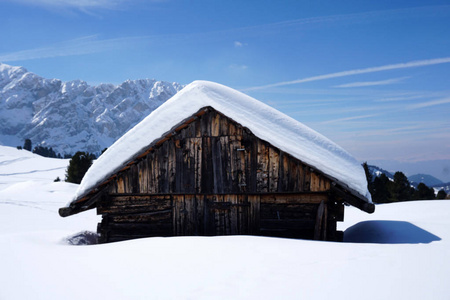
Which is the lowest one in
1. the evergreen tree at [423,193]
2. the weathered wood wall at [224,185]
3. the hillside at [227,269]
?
the evergreen tree at [423,193]

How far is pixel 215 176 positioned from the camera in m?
8.95

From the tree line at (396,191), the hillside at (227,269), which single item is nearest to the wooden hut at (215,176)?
the hillside at (227,269)

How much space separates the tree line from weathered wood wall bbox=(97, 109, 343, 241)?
29358 millimetres

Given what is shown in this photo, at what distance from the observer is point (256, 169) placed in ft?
28.8

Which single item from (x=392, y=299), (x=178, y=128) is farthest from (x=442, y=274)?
(x=178, y=128)

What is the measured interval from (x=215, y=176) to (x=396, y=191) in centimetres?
3314

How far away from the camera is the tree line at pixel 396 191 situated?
3553 centimetres

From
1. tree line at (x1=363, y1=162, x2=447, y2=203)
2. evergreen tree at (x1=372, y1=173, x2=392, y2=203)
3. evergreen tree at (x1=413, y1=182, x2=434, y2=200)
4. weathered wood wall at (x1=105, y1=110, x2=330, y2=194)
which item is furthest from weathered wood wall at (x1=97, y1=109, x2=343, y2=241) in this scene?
evergreen tree at (x1=413, y1=182, x2=434, y2=200)

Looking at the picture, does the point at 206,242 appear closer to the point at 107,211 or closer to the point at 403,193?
the point at 107,211

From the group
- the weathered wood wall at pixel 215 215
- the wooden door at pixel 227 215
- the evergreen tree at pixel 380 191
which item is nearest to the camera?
the weathered wood wall at pixel 215 215

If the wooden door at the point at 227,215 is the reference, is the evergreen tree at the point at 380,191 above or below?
below

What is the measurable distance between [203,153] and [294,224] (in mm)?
3222

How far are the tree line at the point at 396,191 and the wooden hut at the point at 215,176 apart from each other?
29370 mm

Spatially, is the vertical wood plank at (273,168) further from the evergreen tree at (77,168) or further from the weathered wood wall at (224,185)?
the evergreen tree at (77,168)
